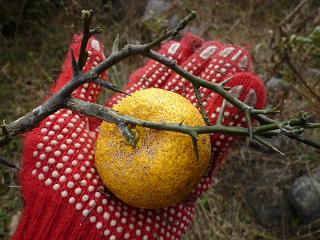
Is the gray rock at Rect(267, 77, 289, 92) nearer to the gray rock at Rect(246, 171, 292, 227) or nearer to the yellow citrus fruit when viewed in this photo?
the gray rock at Rect(246, 171, 292, 227)

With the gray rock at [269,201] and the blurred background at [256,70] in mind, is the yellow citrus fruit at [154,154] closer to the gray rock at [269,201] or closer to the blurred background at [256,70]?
the blurred background at [256,70]

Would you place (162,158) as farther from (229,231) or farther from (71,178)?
(229,231)

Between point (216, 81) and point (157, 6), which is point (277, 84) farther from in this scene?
point (157, 6)

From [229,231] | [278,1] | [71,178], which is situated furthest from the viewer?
[278,1]

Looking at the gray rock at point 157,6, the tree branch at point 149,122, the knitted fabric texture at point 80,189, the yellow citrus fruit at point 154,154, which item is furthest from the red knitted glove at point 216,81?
the gray rock at point 157,6

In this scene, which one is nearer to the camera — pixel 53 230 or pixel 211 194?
pixel 53 230

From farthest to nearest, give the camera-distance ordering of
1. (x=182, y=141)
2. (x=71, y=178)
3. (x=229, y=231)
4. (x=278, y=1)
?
(x=278, y=1)
(x=229, y=231)
(x=71, y=178)
(x=182, y=141)

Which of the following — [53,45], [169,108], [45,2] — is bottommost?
[169,108]

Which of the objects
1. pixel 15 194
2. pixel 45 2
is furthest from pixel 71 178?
pixel 45 2
